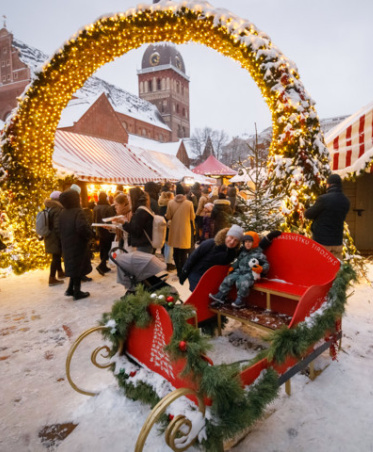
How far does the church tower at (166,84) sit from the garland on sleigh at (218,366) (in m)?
74.4

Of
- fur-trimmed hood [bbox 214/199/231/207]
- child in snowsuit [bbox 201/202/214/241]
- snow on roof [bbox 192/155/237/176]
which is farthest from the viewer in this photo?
A: snow on roof [bbox 192/155/237/176]

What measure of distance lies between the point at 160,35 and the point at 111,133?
15048mm

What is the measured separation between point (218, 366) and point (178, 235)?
477cm

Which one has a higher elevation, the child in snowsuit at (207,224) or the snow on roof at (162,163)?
the snow on roof at (162,163)

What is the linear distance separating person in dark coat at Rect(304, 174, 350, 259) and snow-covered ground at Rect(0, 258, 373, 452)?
130 cm

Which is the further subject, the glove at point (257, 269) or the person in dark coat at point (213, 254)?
the person in dark coat at point (213, 254)

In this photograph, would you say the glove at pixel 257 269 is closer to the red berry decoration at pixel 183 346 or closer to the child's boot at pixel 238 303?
the child's boot at pixel 238 303

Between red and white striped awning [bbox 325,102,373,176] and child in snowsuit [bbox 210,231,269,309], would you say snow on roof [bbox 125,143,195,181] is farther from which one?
child in snowsuit [bbox 210,231,269,309]

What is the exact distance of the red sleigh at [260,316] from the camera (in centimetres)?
206

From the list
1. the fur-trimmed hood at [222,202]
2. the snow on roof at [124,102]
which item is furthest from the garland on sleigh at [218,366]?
the snow on roof at [124,102]

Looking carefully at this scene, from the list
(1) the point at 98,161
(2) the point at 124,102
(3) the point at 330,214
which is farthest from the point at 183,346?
(2) the point at 124,102

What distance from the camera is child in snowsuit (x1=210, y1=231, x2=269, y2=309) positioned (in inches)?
160

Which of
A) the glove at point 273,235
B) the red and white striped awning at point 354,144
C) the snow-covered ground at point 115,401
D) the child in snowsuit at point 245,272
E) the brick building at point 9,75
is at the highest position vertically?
the brick building at point 9,75

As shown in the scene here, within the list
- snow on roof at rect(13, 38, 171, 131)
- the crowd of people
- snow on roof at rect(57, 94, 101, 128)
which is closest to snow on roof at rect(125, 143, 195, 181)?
snow on roof at rect(57, 94, 101, 128)
